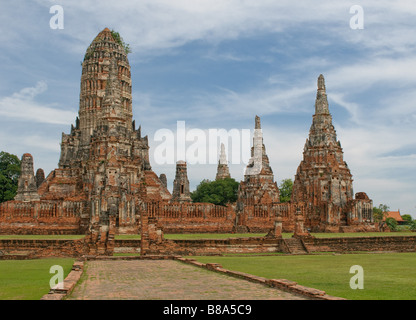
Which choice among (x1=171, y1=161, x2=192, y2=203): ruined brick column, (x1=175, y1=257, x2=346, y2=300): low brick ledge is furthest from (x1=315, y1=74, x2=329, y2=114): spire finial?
(x1=175, y1=257, x2=346, y2=300): low brick ledge

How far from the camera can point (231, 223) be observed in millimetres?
47219

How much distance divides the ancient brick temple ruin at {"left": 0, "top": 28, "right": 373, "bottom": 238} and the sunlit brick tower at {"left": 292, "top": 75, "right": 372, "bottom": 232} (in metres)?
0.11

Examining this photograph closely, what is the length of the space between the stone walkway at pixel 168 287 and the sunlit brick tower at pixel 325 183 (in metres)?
37.2

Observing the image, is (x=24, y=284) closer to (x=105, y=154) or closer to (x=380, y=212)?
(x=105, y=154)

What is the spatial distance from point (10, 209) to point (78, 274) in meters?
32.6

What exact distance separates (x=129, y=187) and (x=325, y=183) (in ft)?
69.2

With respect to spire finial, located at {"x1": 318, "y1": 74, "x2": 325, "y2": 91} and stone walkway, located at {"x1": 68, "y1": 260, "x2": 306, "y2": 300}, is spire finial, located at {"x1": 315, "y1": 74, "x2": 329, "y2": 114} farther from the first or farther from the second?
stone walkway, located at {"x1": 68, "y1": 260, "x2": 306, "y2": 300}

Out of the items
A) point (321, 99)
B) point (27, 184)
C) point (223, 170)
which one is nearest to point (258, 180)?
point (321, 99)

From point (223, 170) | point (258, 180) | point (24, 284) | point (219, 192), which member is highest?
point (223, 170)

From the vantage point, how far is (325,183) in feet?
181

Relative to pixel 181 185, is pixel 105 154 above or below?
above

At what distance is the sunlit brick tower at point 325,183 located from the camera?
52875mm

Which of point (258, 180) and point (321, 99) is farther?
point (258, 180)

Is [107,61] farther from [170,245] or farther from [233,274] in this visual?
[233,274]
